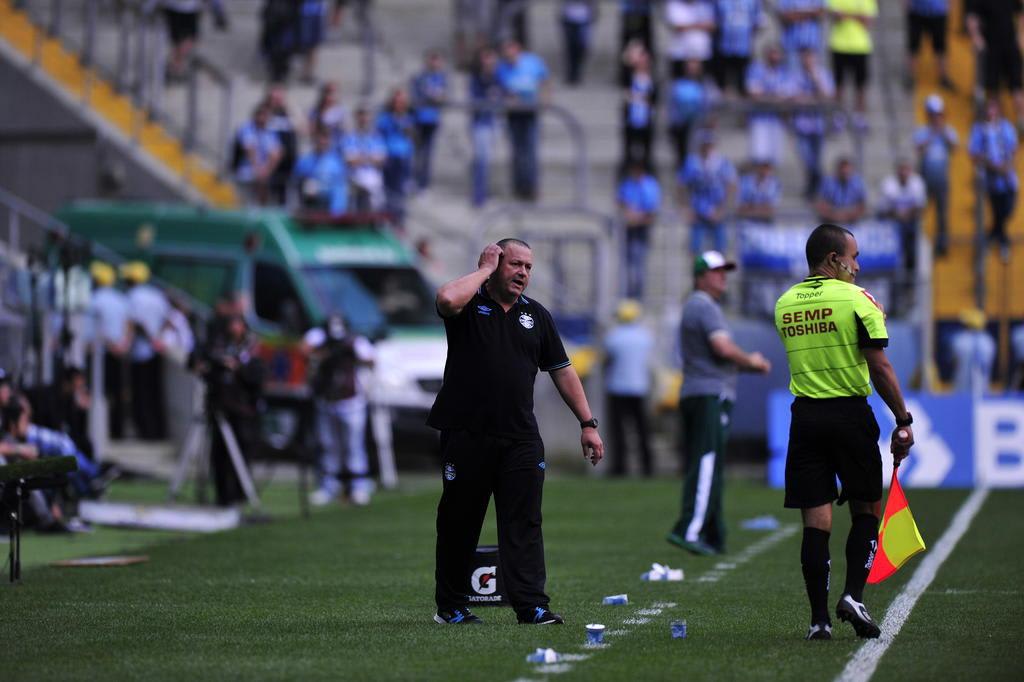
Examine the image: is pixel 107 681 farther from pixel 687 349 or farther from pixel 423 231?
pixel 423 231

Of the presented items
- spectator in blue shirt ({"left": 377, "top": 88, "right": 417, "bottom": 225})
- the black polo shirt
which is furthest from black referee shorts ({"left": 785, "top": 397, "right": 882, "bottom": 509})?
spectator in blue shirt ({"left": 377, "top": 88, "right": 417, "bottom": 225})

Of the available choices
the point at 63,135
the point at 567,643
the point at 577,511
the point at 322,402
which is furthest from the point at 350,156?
the point at 567,643

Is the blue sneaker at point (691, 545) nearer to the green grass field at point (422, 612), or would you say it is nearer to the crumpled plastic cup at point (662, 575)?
the green grass field at point (422, 612)

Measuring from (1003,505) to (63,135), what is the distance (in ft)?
51.7

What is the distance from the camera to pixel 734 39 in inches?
1211

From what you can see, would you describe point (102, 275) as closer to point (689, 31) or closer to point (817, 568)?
point (689, 31)

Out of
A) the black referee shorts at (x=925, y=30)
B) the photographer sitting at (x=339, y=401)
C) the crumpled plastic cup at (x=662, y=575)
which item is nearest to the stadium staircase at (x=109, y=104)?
the photographer sitting at (x=339, y=401)

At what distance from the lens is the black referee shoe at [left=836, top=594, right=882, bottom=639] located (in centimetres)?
967

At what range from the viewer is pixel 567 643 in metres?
9.63

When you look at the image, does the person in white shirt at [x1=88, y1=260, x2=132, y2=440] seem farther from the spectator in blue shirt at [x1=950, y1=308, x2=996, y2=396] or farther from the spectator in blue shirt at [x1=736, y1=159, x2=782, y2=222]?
the spectator in blue shirt at [x1=950, y1=308, x2=996, y2=396]

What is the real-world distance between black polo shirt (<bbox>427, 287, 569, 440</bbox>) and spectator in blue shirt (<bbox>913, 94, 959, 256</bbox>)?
19575 mm

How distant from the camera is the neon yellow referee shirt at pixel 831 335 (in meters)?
9.78

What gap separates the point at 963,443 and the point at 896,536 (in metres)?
13.7

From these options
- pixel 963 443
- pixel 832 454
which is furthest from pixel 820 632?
pixel 963 443
